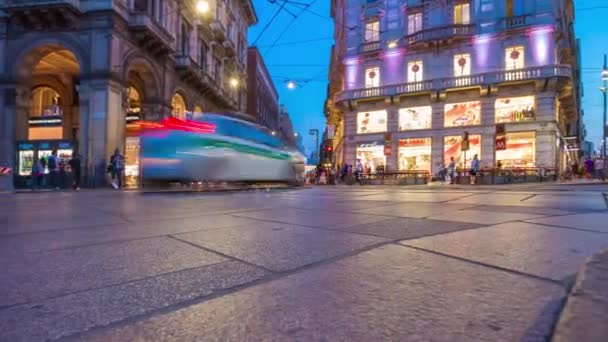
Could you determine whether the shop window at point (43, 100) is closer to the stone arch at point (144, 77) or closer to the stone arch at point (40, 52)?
the stone arch at point (40, 52)

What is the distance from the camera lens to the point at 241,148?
14.1m

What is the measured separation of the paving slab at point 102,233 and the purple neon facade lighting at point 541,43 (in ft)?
94.8

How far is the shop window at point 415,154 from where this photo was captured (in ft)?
97.8

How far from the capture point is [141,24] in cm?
2016

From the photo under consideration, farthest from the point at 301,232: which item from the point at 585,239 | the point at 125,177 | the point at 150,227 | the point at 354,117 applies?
the point at 354,117

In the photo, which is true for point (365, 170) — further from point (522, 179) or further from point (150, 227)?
point (150, 227)

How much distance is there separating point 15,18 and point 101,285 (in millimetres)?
23439

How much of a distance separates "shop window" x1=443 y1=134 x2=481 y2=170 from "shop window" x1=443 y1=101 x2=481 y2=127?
1.02 meters

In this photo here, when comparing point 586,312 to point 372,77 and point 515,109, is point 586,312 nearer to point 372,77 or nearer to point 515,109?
point 515,109

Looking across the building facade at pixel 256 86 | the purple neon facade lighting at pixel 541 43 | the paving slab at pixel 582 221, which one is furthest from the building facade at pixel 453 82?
the building facade at pixel 256 86

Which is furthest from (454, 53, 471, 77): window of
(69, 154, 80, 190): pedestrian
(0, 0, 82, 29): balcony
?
(69, 154, 80, 190): pedestrian

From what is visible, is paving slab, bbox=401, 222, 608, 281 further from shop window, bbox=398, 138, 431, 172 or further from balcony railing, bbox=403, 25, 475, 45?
balcony railing, bbox=403, 25, 475, 45

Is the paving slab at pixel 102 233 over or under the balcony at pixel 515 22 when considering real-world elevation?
under

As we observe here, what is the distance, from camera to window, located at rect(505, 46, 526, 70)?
89.7 ft
